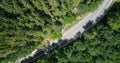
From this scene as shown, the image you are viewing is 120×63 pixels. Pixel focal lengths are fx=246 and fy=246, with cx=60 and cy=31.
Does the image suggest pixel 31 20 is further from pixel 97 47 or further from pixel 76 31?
pixel 97 47

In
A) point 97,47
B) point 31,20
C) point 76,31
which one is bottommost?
point 97,47

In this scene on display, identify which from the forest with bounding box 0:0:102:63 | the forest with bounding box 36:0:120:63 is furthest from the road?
the forest with bounding box 36:0:120:63

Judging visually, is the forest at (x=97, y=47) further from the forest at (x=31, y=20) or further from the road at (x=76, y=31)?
the forest at (x=31, y=20)

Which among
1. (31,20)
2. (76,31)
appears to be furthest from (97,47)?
(31,20)

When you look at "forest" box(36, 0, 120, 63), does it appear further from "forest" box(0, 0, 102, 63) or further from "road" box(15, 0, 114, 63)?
"forest" box(0, 0, 102, 63)

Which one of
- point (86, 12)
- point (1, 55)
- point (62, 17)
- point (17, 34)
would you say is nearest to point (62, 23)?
point (62, 17)
